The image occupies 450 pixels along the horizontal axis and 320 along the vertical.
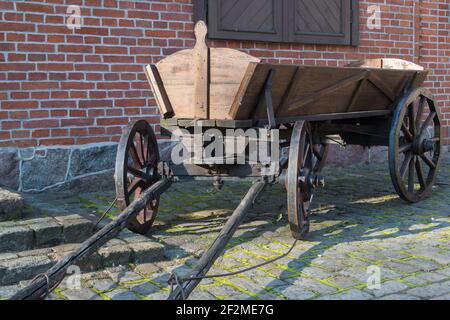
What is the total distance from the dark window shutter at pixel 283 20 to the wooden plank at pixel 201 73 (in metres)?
2.51

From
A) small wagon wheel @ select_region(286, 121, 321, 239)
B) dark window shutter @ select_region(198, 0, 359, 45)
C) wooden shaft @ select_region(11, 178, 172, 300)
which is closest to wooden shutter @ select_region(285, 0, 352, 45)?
dark window shutter @ select_region(198, 0, 359, 45)

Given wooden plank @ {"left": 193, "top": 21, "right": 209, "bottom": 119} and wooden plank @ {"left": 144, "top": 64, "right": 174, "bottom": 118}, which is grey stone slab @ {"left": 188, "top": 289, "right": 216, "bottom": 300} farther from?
wooden plank @ {"left": 144, "top": 64, "right": 174, "bottom": 118}

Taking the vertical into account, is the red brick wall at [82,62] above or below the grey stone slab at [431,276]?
above

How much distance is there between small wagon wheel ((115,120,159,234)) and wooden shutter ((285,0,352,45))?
3.24m

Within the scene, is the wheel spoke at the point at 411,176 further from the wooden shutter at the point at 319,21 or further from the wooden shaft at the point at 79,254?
the wooden shaft at the point at 79,254

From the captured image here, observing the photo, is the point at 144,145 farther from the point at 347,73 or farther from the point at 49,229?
the point at 347,73

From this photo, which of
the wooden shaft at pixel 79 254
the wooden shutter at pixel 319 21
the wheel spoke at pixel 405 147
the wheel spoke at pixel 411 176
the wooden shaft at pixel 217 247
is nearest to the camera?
the wooden shaft at pixel 79 254

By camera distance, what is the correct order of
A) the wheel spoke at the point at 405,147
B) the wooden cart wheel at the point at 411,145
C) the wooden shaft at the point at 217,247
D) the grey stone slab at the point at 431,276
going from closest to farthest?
the wooden shaft at the point at 217,247 < the grey stone slab at the point at 431,276 < the wooden cart wheel at the point at 411,145 < the wheel spoke at the point at 405,147

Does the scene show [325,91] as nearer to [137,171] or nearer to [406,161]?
[406,161]

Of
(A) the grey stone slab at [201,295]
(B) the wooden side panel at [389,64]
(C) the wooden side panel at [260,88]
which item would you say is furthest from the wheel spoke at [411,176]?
(A) the grey stone slab at [201,295]

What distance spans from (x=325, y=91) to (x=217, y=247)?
207 cm

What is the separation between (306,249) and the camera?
403cm

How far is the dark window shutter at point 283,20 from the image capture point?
6.67 metres
